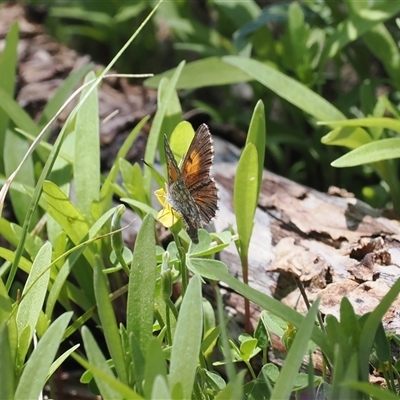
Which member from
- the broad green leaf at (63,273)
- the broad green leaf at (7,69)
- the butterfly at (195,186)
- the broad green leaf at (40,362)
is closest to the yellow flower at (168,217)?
the butterfly at (195,186)

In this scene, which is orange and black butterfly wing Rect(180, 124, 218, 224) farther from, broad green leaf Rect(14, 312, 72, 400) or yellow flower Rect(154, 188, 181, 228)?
broad green leaf Rect(14, 312, 72, 400)

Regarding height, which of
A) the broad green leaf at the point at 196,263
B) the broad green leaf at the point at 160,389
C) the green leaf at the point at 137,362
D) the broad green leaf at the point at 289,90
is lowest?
the green leaf at the point at 137,362

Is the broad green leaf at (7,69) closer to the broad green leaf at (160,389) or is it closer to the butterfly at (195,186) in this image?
the butterfly at (195,186)

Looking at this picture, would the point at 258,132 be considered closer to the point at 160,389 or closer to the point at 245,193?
the point at 245,193

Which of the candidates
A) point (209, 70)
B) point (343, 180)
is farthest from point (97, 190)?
point (343, 180)

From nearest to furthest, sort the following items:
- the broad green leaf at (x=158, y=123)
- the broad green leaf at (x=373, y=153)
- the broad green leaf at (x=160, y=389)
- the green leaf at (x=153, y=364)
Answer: the broad green leaf at (x=160, y=389) < the green leaf at (x=153, y=364) < the broad green leaf at (x=373, y=153) < the broad green leaf at (x=158, y=123)

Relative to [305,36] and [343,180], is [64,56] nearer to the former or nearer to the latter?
[305,36]

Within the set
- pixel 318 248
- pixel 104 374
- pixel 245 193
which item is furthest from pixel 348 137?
pixel 104 374
